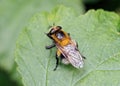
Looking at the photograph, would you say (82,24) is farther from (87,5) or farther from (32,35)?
(87,5)

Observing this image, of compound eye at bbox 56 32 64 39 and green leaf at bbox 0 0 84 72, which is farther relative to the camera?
green leaf at bbox 0 0 84 72

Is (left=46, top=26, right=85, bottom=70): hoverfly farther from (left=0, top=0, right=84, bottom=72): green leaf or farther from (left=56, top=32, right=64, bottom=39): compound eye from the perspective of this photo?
(left=0, top=0, right=84, bottom=72): green leaf

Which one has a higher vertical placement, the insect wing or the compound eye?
the compound eye

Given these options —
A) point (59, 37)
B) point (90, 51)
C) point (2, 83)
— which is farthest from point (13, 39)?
point (90, 51)

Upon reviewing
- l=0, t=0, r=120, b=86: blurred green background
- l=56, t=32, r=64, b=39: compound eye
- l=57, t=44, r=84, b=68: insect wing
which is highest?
l=56, t=32, r=64, b=39: compound eye

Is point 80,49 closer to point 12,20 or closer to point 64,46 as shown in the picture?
point 64,46

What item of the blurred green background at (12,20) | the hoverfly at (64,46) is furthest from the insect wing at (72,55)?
the blurred green background at (12,20)

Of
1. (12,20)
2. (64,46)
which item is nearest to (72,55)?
(64,46)

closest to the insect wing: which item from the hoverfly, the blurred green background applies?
the hoverfly
